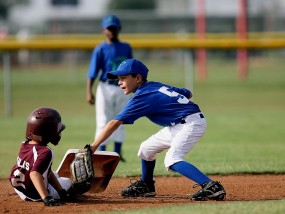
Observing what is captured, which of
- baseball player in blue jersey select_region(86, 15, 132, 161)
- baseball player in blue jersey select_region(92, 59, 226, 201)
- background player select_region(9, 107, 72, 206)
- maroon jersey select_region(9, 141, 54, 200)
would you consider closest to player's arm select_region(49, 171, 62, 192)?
background player select_region(9, 107, 72, 206)

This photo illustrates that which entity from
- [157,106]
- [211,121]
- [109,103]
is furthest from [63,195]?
[211,121]

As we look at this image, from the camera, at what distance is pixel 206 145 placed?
11.5 m

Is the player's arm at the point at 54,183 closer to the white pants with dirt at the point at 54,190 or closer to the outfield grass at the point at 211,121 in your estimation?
the white pants with dirt at the point at 54,190

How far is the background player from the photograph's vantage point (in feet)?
20.0

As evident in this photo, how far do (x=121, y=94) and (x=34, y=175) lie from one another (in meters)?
4.15

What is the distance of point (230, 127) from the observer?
1405 centimetres

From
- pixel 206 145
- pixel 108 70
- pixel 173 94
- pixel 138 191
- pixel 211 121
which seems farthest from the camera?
pixel 211 121

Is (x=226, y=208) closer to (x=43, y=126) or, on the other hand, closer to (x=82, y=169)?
(x=82, y=169)

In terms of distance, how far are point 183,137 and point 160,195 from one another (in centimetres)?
82

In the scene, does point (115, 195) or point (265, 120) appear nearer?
point (115, 195)

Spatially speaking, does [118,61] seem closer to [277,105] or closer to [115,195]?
[115,195]

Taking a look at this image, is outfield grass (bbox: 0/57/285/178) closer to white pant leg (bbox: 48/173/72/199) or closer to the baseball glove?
white pant leg (bbox: 48/173/72/199)

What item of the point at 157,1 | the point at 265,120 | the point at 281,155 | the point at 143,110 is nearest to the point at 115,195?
the point at 143,110

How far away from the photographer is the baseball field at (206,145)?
6242 millimetres
